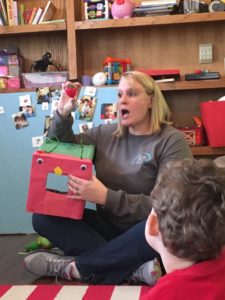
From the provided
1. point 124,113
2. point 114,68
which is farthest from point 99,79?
point 124,113

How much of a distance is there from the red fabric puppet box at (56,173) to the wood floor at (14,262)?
12.1 inches

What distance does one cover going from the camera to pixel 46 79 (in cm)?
298

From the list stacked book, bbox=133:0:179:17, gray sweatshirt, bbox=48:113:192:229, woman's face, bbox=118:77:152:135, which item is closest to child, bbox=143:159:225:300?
gray sweatshirt, bbox=48:113:192:229

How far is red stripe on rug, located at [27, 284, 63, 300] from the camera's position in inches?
65.1

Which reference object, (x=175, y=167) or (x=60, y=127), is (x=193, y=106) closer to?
(x=60, y=127)

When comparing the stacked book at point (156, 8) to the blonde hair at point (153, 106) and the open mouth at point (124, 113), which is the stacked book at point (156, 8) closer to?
the blonde hair at point (153, 106)

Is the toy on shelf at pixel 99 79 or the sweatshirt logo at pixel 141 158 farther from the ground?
the toy on shelf at pixel 99 79

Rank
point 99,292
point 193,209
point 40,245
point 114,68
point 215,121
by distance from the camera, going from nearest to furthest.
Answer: point 193,209, point 99,292, point 40,245, point 215,121, point 114,68

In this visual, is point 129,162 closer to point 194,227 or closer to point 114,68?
point 194,227

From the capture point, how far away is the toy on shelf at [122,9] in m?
2.89

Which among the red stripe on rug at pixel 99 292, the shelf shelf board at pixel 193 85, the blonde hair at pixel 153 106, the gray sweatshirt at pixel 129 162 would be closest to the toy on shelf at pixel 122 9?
the shelf shelf board at pixel 193 85

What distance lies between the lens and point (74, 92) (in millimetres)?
1922

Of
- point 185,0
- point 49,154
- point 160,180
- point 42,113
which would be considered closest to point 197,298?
point 160,180

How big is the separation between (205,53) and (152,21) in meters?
0.46
